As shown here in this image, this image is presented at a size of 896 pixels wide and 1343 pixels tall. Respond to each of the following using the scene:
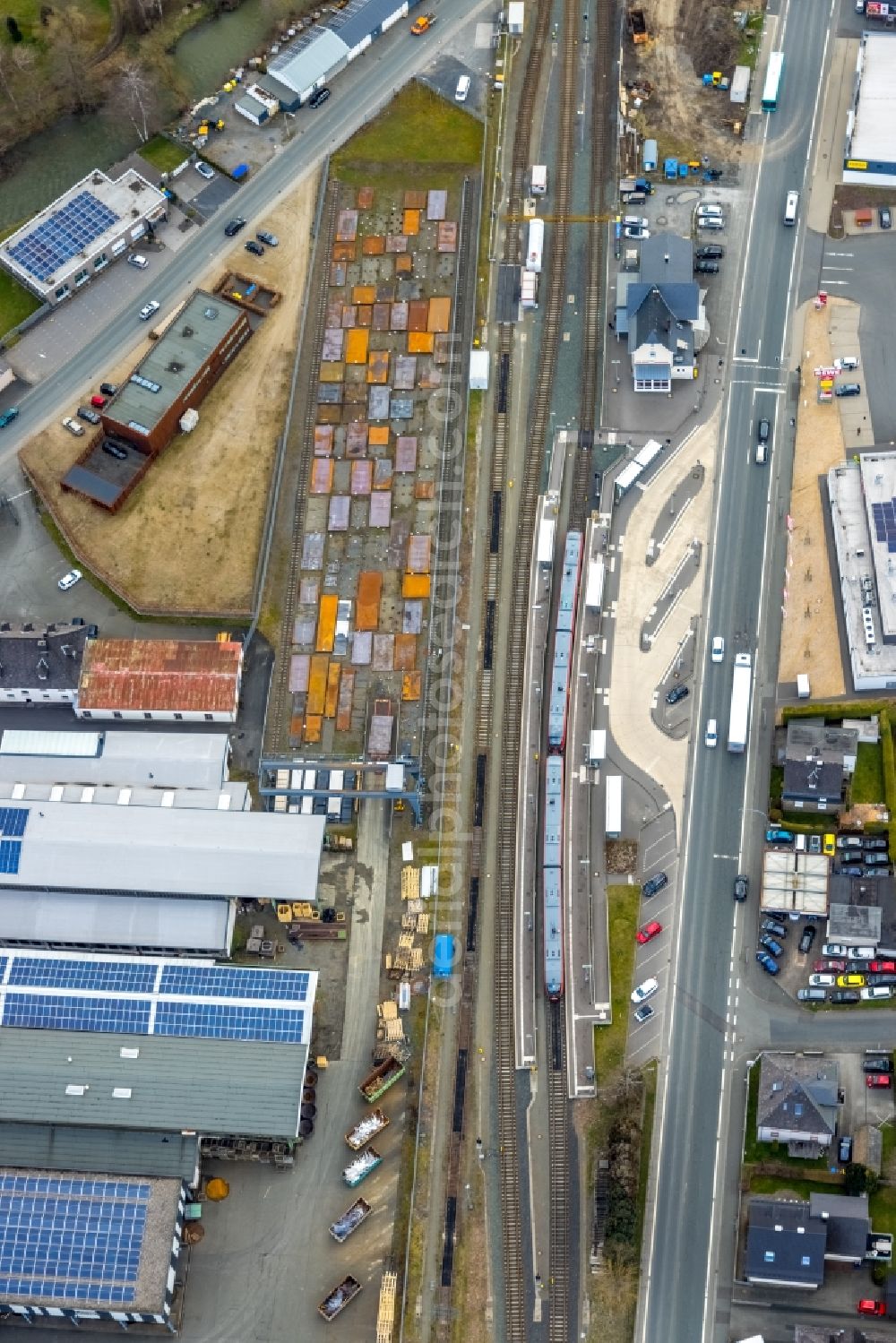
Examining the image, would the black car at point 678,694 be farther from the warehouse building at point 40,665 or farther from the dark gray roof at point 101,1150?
the dark gray roof at point 101,1150

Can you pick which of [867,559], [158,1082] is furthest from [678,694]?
[158,1082]

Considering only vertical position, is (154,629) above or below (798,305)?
below

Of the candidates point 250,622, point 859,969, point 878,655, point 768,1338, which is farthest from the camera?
point 250,622

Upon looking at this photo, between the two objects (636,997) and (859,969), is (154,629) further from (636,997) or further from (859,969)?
(859,969)

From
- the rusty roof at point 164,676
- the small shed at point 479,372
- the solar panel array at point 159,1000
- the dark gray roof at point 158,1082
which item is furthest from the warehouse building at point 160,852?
the small shed at point 479,372

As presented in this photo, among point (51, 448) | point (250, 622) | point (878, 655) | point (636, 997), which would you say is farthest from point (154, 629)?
point (878, 655)

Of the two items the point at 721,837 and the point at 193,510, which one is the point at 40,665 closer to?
the point at 193,510

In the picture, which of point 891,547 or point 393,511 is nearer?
point 891,547
